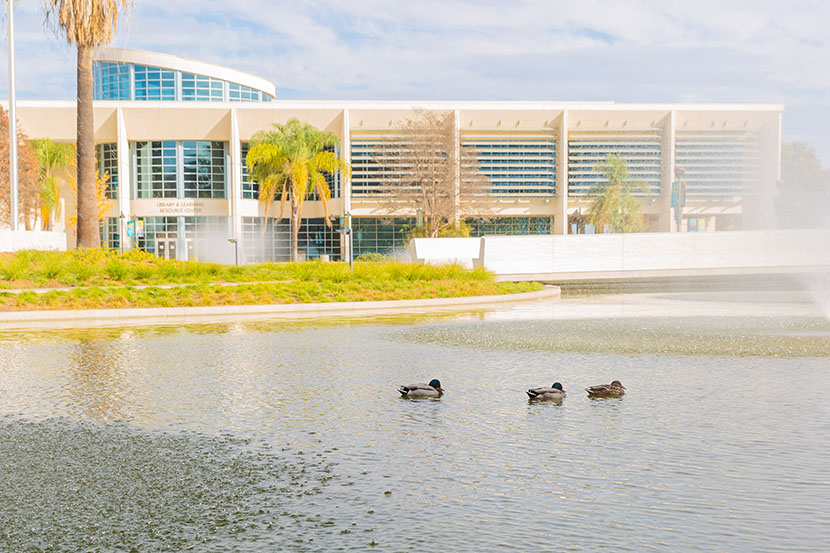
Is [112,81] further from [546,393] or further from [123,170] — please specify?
[546,393]

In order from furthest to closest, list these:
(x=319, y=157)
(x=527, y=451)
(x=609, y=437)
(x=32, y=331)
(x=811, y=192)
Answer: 1. (x=811, y=192)
2. (x=319, y=157)
3. (x=32, y=331)
4. (x=609, y=437)
5. (x=527, y=451)

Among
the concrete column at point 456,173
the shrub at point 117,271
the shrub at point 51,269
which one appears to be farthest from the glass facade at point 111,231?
the shrub at point 117,271

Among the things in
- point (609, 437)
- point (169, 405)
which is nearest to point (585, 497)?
point (609, 437)

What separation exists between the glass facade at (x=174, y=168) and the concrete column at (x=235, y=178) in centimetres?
219

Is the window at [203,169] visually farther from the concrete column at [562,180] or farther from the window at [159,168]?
the concrete column at [562,180]

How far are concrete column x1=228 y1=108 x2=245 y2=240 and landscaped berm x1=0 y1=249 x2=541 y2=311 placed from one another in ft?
118

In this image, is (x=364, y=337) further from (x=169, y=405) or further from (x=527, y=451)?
(x=527, y=451)

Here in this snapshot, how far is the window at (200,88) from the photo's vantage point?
3524 inches

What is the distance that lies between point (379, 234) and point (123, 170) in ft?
68.3

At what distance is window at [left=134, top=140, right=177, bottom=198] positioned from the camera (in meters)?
65.9

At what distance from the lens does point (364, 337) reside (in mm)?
15156

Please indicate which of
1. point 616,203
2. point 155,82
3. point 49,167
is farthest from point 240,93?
point 616,203

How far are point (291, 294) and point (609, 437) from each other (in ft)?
56.2

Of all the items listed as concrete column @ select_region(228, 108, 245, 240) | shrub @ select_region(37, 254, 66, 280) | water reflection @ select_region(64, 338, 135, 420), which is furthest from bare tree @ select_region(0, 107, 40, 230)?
water reflection @ select_region(64, 338, 135, 420)
